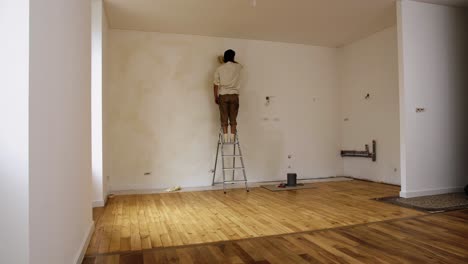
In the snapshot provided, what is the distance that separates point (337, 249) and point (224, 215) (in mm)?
1326

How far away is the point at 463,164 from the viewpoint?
4.25 m

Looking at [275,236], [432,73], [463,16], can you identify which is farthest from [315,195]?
[463,16]

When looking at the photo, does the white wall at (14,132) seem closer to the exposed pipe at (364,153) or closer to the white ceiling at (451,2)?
the white ceiling at (451,2)

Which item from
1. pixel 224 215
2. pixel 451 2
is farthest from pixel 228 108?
pixel 451 2

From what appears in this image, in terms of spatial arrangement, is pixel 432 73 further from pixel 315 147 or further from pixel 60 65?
pixel 60 65

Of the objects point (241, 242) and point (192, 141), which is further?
point (192, 141)

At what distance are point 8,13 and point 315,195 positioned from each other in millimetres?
3941

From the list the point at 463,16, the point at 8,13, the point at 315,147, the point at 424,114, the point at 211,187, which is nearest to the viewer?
the point at 8,13

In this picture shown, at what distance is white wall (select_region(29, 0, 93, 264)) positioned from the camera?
44.6 inches

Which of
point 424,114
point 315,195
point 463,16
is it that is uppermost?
point 463,16

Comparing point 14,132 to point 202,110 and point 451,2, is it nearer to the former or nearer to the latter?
point 202,110

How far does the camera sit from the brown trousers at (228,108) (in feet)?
15.7

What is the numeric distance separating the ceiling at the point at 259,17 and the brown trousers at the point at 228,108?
111 centimetres

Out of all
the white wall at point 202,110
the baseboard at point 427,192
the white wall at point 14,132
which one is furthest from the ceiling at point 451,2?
the white wall at point 14,132
